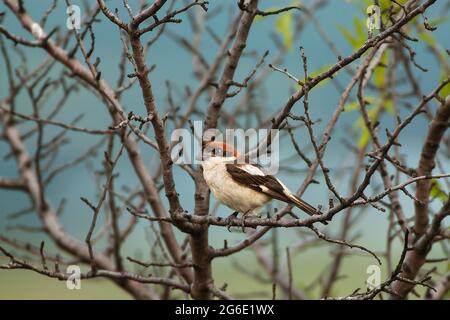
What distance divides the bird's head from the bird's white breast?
0.14 m

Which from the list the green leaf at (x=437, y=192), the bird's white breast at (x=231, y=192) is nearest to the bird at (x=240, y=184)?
the bird's white breast at (x=231, y=192)

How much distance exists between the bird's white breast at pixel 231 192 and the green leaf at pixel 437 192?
1.38m

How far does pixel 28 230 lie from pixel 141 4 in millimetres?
2910

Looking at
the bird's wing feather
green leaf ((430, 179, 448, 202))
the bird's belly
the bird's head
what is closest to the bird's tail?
the bird's wing feather

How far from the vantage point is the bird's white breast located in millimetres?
5594

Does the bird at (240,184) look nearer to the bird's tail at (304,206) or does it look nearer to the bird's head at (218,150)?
the bird's head at (218,150)

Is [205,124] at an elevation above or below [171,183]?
above

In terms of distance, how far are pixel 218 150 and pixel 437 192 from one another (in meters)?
1.88
